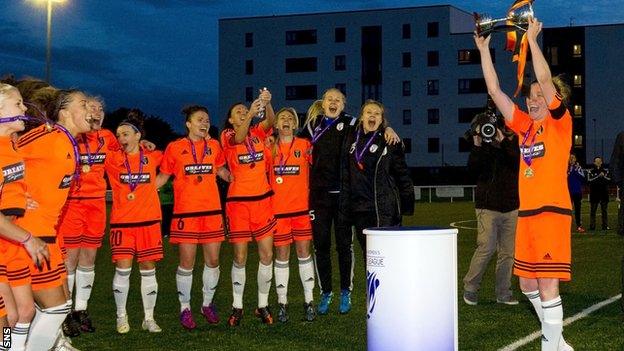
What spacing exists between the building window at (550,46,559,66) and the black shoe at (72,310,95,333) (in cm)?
6973

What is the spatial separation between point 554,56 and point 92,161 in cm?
6999

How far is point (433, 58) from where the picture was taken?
72.6 m

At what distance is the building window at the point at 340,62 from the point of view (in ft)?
248

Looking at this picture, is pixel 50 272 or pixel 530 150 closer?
pixel 50 272

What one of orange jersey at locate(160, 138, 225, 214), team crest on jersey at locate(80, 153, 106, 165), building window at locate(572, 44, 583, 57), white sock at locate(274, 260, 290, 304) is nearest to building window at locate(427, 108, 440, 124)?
building window at locate(572, 44, 583, 57)

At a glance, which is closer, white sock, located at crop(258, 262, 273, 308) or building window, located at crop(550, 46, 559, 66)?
white sock, located at crop(258, 262, 273, 308)

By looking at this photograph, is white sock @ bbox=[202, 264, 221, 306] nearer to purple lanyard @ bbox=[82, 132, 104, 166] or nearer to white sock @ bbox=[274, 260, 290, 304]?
white sock @ bbox=[274, 260, 290, 304]

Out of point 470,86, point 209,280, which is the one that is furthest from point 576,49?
point 209,280

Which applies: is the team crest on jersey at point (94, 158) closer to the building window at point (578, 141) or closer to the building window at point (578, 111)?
the building window at point (578, 141)

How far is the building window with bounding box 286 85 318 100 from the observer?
76750 millimetres

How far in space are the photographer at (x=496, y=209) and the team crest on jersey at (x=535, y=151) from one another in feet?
11.5

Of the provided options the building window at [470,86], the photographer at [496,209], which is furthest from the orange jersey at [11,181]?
the building window at [470,86]

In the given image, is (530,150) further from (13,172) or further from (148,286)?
(148,286)

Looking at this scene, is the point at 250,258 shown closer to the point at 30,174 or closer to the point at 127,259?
the point at 127,259
